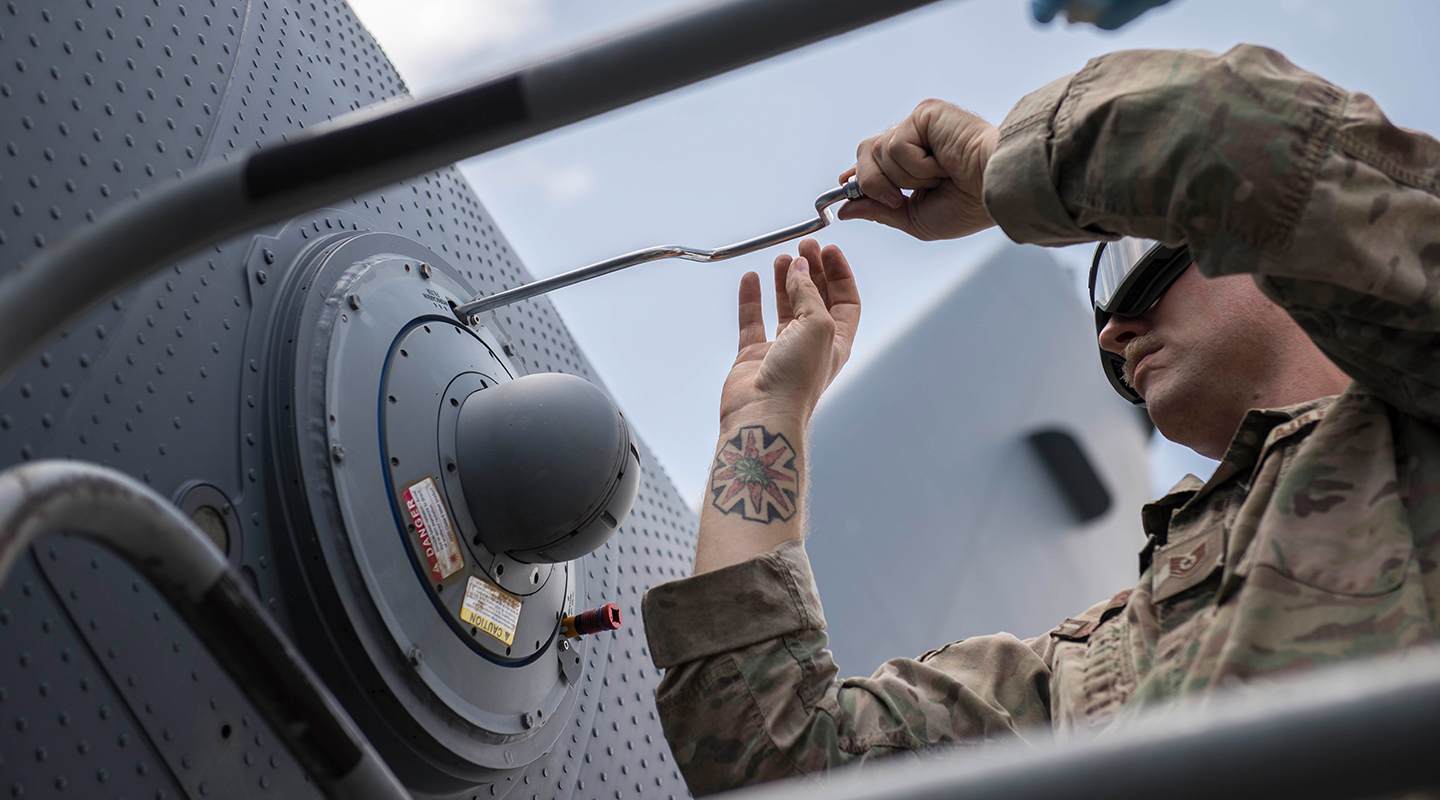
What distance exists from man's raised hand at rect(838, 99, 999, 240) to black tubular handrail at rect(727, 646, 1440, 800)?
0.96m

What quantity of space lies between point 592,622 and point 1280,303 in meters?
1.21

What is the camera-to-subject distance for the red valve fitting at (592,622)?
1.80m

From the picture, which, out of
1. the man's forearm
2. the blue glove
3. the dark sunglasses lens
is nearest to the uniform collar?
the dark sunglasses lens

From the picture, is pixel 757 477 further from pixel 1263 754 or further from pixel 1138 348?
pixel 1263 754

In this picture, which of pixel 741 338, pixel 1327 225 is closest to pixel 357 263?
pixel 741 338

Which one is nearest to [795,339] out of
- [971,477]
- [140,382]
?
[140,382]

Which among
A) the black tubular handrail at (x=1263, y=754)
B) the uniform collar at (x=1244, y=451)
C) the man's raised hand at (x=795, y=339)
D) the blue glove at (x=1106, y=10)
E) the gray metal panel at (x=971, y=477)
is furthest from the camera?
the gray metal panel at (x=971, y=477)

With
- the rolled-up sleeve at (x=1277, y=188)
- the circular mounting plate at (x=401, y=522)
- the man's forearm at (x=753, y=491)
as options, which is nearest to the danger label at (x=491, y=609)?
the circular mounting plate at (x=401, y=522)

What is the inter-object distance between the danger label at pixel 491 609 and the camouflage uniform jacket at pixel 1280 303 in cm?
44

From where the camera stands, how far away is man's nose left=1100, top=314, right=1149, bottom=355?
1.90 metres

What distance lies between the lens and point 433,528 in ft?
5.06

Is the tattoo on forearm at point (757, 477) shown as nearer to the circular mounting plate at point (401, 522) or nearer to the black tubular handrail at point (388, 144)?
the circular mounting plate at point (401, 522)

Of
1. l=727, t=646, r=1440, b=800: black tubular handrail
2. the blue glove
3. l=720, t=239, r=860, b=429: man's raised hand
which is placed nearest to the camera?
l=727, t=646, r=1440, b=800: black tubular handrail

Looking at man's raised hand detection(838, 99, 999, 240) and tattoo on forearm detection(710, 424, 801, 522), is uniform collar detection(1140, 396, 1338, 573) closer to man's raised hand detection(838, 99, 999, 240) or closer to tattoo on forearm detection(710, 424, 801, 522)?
man's raised hand detection(838, 99, 999, 240)
